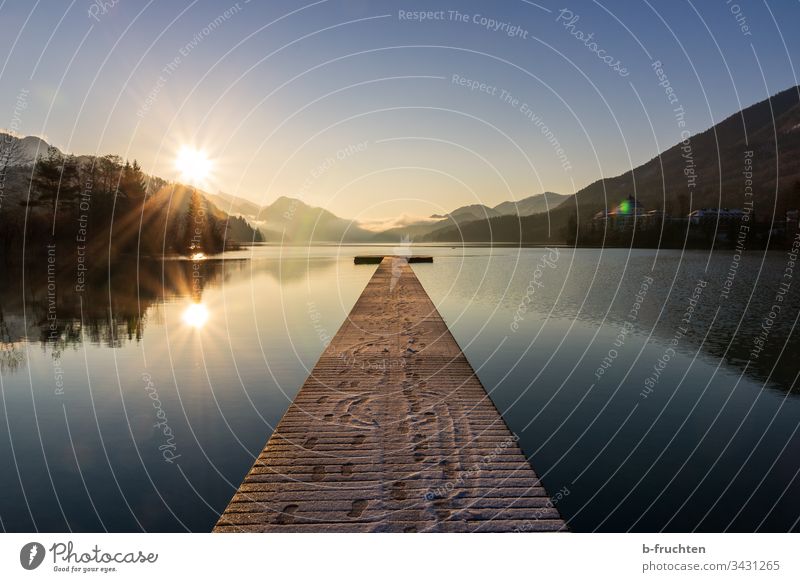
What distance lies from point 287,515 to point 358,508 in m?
0.89

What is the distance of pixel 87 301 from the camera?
1437 inches

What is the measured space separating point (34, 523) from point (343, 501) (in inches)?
225

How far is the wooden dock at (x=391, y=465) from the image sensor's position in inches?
253

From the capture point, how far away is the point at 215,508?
29.9 ft

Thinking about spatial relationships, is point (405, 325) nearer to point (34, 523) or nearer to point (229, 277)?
point (34, 523)

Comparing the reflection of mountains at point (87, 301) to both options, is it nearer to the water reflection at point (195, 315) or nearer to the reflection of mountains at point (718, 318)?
the water reflection at point (195, 315)

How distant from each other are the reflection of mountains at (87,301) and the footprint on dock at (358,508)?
17.9 m

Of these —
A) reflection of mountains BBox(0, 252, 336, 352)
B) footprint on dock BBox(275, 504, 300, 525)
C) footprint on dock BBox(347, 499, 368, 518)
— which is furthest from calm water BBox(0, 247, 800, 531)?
footprint on dock BBox(347, 499, 368, 518)

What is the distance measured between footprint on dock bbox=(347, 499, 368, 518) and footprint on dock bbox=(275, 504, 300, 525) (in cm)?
71

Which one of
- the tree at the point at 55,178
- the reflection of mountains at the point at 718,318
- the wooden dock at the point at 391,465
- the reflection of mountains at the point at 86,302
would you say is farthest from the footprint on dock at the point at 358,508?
the tree at the point at 55,178

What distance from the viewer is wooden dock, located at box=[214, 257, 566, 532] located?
644 centimetres

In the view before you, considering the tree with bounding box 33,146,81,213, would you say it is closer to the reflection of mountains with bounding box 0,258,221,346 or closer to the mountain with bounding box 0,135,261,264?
the mountain with bounding box 0,135,261,264
